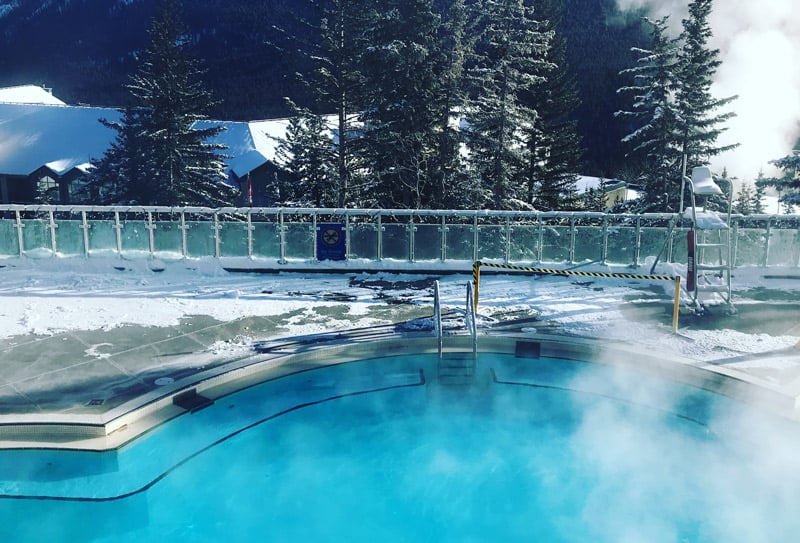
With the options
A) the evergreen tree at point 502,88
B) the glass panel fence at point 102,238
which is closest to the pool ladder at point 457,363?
the glass panel fence at point 102,238

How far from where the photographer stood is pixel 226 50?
4254 inches

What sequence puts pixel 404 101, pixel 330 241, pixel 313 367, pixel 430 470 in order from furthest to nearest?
pixel 404 101
pixel 330 241
pixel 313 367
pixel 430 470

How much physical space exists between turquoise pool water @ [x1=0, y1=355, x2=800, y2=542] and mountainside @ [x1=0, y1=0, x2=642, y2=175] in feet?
204

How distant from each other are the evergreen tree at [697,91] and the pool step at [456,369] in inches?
1020

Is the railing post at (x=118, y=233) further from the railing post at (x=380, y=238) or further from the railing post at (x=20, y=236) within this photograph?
the railing post at (x=380, y=238)

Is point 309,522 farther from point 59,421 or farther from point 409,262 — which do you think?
point 409,262

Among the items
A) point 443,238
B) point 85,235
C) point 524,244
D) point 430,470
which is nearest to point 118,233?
point 85,235

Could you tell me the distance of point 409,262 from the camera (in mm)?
18312

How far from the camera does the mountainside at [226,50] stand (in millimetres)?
68750

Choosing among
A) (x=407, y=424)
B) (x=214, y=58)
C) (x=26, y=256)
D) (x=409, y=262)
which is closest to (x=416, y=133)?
(x=409, y=262)

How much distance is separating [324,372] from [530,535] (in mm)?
4783

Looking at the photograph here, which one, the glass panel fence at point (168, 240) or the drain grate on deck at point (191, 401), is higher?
the glass panel fence at point (168, 240)

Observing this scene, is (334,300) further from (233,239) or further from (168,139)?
(168,139)

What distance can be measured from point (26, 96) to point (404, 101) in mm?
54120
